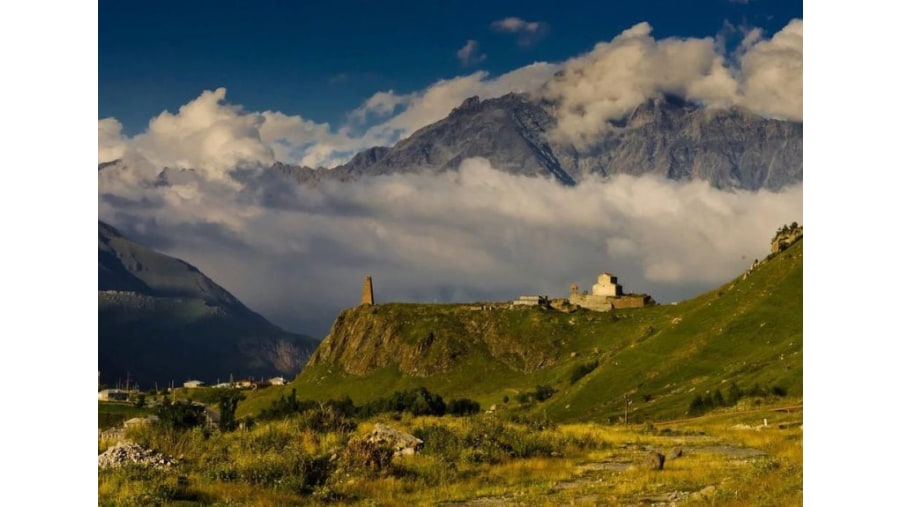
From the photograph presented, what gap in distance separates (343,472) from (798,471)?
14.7 meters

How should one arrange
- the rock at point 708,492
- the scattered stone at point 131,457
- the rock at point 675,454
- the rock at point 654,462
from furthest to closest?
the rock at point 675,454, the rock at point 654,462, the scattered stone at point 131,457, the rock at point 708,492

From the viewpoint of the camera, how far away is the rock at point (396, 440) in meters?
33.5

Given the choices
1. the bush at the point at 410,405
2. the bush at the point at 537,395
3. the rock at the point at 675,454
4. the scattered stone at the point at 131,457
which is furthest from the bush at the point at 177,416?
the bush at the point at 537,395

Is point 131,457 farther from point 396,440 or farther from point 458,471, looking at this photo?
point 458,471

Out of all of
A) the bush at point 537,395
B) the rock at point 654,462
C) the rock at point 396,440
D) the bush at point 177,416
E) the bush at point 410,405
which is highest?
the bush at point 177,416

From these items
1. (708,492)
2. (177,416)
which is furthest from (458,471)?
(177,416)

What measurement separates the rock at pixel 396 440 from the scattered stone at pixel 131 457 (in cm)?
734

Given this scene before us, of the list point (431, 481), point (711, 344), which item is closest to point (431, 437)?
point (431, 481)

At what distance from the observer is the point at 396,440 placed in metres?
34.5

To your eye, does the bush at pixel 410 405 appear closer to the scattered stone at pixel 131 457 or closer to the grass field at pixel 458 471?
the grass field at pixel 458 471

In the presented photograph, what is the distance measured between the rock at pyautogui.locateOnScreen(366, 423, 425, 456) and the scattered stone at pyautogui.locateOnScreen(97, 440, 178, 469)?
734cm

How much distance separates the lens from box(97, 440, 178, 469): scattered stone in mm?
28750

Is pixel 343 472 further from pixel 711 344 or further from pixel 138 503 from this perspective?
pixel 711 344
